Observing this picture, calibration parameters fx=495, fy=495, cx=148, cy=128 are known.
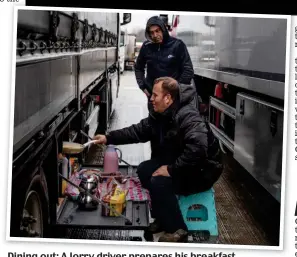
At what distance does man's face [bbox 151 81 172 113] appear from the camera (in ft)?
6.51

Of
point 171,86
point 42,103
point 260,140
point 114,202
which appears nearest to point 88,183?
point 114,202

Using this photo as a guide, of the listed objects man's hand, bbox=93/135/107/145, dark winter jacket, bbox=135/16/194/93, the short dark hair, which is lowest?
man's hand, bbox=93/135/107/145

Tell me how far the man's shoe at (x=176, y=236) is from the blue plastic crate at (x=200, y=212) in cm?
6

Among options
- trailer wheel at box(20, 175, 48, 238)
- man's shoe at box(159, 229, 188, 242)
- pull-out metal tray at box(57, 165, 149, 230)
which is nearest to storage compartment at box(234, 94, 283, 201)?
man's shoe at box(159, 229, 188, 242)

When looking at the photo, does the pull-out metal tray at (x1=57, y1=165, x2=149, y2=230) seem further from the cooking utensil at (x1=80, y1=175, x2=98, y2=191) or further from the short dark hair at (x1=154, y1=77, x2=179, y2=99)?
the short dark hair at (x1=154, y1=77, x2=179, y2=99)

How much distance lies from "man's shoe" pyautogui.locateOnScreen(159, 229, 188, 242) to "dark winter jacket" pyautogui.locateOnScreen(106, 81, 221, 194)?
170mm

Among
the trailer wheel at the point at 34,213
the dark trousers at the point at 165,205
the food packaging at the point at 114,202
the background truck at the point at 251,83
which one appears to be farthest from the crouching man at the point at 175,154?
the trailer wheel at the point at 34,213

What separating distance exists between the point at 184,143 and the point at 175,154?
0.25ft

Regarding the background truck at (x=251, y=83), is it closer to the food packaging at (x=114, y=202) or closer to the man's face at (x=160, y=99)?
the man's face at (x=160, y=99)

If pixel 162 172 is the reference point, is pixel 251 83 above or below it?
above

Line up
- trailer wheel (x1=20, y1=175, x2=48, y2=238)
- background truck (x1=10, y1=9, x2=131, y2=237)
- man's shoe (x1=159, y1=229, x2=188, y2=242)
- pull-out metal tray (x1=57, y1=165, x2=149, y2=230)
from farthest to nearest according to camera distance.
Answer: man's shoe (x1=159, y1=229, x2=188, y2=242) → pull-out metal tray (x1=57, y1=165, x2=149, y2=230) → trailer wheel (x1=20, y1=175, x2=48, y2=238) → background truck (x1=10, y1=9, x2=131, y2=237)

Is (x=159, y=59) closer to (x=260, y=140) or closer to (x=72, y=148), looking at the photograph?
(x=72, y=148)

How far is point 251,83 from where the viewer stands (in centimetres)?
238

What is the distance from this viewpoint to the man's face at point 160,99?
78.2 inches
